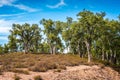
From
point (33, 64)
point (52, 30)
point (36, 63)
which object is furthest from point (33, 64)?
point (52, 30)

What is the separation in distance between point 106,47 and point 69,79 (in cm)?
4052

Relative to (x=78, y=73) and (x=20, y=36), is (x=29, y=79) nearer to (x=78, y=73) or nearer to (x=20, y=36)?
(x=78, y=73)

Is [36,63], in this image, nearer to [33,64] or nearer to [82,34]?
[33,64]

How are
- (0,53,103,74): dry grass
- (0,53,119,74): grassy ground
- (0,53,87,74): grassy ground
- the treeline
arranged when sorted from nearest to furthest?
1. (0,53,119,74): grassy ground
2. (0,53,87,74): grassy ground
3. (0,53,103,74): dry grass
4. the treeline

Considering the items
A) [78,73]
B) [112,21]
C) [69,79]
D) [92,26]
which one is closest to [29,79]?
[69,79]

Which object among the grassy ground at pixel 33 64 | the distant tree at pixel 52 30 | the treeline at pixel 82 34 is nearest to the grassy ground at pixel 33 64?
the grassy ground at pixel 33 64

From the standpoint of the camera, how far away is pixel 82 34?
62.7 m

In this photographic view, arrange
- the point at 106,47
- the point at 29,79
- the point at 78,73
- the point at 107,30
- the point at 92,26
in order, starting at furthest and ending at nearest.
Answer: the point at 106,47, the point at 107,30, the point at 92,26, the point at 78,73, the point at 29,79

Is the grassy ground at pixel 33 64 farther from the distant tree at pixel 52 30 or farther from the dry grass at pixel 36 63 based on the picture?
the distant tree at pixel 52 30

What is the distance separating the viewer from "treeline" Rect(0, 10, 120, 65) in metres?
56.7

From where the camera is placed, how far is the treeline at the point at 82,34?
5666cm

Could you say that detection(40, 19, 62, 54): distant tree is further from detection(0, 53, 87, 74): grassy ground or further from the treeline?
detection(0, 53, 87, 74): grassy ground

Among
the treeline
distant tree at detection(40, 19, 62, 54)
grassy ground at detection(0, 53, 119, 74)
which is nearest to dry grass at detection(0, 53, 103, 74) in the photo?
grassy ground at detection(0, 53, 119, 74)

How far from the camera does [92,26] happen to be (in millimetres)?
55750
